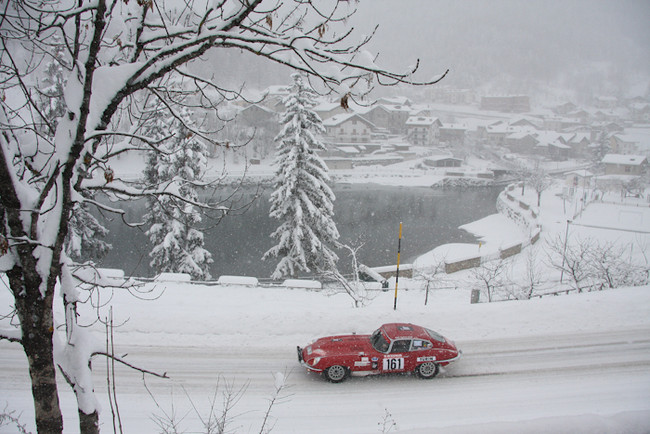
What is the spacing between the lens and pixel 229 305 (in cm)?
1174

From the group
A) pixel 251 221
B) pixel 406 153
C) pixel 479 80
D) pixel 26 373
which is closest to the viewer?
pixel 26 373

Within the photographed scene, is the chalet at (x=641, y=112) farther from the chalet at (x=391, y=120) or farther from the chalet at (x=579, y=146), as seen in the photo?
the chalet at (x=391, y=120)

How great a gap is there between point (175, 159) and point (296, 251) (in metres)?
7.69

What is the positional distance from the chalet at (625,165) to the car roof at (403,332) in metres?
74.3

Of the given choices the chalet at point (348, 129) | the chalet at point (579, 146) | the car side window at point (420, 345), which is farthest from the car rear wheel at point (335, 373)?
the chalet at point (579, 146)

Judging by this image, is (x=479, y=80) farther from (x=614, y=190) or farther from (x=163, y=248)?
(x=163, y=248)

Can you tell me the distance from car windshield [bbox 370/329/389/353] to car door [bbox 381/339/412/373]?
13 cm

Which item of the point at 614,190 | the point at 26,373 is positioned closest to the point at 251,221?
the point at 26,373

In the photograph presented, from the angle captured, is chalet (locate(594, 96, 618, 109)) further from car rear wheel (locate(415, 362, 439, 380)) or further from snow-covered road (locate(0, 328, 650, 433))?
car rear wheel (locate(415, 362, 439, 380))

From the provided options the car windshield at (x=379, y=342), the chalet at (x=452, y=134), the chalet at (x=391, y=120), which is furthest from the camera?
the chalet at (x=391, y=120)

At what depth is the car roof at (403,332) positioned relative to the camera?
878cm

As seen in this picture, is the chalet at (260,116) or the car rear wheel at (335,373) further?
the chalet at (260,116)

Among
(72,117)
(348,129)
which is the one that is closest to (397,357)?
(72,117)

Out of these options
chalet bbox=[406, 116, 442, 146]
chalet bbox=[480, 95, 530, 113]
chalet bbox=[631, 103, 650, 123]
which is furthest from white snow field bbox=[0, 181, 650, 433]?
chalet bbox=[631, 103, 650, 123]
